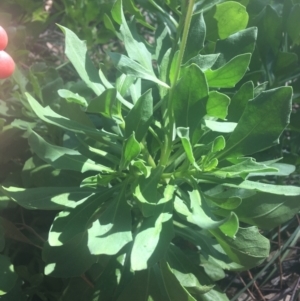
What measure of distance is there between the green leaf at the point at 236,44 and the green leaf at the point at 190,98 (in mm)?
99

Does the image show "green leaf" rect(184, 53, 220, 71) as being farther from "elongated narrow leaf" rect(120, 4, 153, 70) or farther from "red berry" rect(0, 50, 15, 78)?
"red berry" rect(0, 50, 15, 78)

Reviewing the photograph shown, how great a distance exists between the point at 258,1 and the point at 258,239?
0.42m

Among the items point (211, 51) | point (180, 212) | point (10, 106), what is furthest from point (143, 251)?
point (10, 106)

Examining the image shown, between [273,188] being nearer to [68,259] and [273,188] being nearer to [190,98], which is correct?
[190,98]

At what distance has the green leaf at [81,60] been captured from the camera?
60 centimetres

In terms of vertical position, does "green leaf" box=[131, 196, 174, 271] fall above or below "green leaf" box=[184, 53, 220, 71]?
below

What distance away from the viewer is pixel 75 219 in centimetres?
61

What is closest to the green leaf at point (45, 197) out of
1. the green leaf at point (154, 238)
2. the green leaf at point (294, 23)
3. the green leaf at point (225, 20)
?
the green leaf at point (154, 238)

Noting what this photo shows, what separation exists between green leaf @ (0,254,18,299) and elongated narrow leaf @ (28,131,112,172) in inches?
6.6

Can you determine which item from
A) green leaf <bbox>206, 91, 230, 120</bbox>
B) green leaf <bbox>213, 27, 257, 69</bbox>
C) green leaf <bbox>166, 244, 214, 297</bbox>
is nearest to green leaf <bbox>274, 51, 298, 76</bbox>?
green leaf <bbox>213, 27, 257, 69</bbox>

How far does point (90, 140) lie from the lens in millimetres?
721

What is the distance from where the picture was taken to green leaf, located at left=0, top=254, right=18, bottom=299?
0.63 metres

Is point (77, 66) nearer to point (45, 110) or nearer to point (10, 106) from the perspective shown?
point (45, 110)

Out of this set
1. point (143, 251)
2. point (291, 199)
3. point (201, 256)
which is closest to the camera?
point (143, 251)
